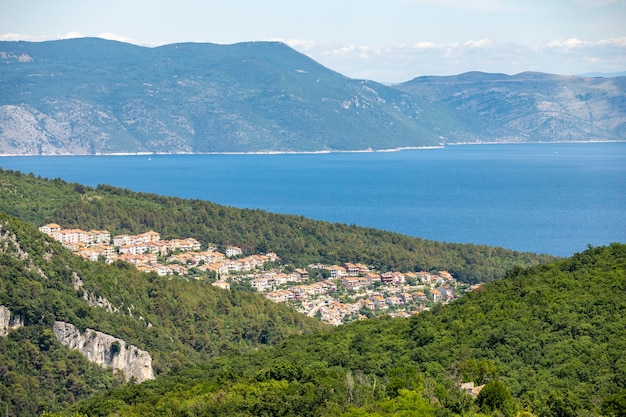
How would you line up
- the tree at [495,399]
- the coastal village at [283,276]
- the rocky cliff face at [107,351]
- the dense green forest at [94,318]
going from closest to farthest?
1. the tree at [495,399]
2. the dense green forest at [94,318]
3. the rocky cliff face at [107,351]
4. the coastal village at [283,276]

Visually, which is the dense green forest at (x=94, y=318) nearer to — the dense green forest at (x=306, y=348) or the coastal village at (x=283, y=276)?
the dense green forest at (x=306, y=348)

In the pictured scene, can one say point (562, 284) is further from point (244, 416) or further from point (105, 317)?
point (105, 317)

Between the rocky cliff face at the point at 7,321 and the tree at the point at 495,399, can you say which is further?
the rocky cliff face at the point at 7,321

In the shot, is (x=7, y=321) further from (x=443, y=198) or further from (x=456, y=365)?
(x=443, y=198)

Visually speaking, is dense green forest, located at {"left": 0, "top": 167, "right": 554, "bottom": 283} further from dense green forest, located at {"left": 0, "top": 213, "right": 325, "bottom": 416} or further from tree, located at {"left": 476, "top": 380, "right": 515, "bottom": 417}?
tree, located at {"left": 476, "top": 380, "right": 515, "bottom": 417}

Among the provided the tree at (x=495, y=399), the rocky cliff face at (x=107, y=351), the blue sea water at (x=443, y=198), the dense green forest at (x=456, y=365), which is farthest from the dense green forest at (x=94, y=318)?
the blue sea water at (x=443, y=198)

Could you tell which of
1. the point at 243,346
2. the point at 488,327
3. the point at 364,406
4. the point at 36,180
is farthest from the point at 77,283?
the point at 36,180
